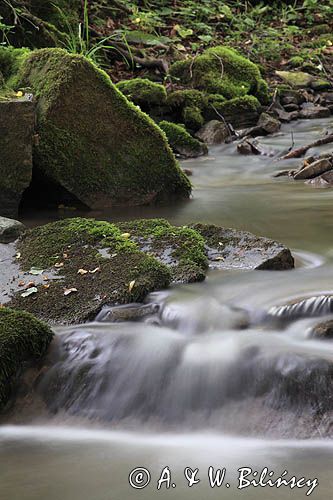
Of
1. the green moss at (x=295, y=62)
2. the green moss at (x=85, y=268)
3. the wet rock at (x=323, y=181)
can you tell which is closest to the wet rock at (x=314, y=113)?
the green moss at (x=295, y=62)

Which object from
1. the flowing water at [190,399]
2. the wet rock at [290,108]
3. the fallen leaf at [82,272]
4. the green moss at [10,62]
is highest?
the green moss at [10,62]

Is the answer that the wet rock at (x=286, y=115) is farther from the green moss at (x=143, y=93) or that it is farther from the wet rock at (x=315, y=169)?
the wet rock at (x=315, y=169)

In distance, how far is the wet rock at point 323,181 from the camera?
22.9 feet

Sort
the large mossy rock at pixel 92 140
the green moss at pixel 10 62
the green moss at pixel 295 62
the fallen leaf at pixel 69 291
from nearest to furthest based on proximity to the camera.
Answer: the fallen leaf at pixel 69 291, the large mossy rock at pixel 92 140, the green moss at pixel 10 62, the green moss at pixel 295 62

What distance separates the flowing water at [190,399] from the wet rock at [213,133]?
20.4 ft

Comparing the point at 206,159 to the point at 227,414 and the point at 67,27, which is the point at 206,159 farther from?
the point at 227,414

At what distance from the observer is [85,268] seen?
12.9 ft

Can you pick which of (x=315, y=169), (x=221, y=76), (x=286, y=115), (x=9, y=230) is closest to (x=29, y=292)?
(x=9, y=230)

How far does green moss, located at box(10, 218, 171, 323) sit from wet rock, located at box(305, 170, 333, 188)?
3159mm

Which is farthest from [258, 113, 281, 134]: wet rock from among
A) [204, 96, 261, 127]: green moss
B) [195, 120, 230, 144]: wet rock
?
[195, 120, 230, 144]: wet rock

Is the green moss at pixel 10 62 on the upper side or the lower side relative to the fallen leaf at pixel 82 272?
upper

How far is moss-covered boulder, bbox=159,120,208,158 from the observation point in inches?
356

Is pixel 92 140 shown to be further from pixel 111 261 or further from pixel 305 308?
pixel 305 308

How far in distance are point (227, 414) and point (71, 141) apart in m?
3.82
